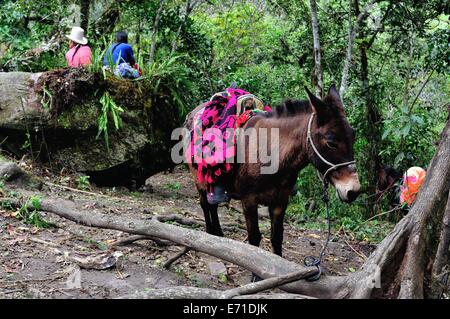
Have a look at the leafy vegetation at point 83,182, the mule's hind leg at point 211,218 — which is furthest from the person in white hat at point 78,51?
the mule's hind leg at point 211,218

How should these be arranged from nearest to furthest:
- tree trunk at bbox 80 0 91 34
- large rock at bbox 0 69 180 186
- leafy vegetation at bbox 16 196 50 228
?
leafy vegetation at bbox 16 196 50 228 < large rock at bbox 0 69 180 186 < tree trunk at bbox 80 0 91 34

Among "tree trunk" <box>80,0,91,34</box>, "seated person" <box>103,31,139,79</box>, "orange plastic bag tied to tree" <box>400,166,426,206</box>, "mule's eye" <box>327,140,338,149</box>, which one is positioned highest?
"tree trunk" <box>80,0,91,34</box>

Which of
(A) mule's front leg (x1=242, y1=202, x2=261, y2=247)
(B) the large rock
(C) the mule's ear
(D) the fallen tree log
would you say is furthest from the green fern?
(C) the mule's ear

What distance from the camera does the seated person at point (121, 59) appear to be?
9180 mm

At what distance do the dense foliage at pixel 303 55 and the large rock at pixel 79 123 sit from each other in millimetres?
580

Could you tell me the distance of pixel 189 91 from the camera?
396 inches

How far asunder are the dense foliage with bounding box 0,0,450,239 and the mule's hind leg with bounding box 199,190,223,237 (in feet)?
9.06

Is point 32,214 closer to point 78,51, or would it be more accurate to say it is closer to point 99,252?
point 99,252

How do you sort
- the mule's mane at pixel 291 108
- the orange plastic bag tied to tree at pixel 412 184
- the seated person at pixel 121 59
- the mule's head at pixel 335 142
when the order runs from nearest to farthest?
the mule's head at pixel 335 142 < the mule's mane at pixel 291 108 < the orange plastic bag tied to tree at pixel 412 184 < the seated person at pixel 121 59

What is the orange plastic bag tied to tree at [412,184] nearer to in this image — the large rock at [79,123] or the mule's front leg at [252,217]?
the mule's front leg at [252,217]

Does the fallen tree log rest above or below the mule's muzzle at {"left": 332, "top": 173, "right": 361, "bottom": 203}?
below

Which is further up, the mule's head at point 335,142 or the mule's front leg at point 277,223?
the mule's head at point 335,142

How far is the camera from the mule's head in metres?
4.52

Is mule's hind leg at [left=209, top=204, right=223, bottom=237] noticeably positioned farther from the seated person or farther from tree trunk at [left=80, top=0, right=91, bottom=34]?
tree trunk at [left=80, top=0, right=91, bottom=34]
